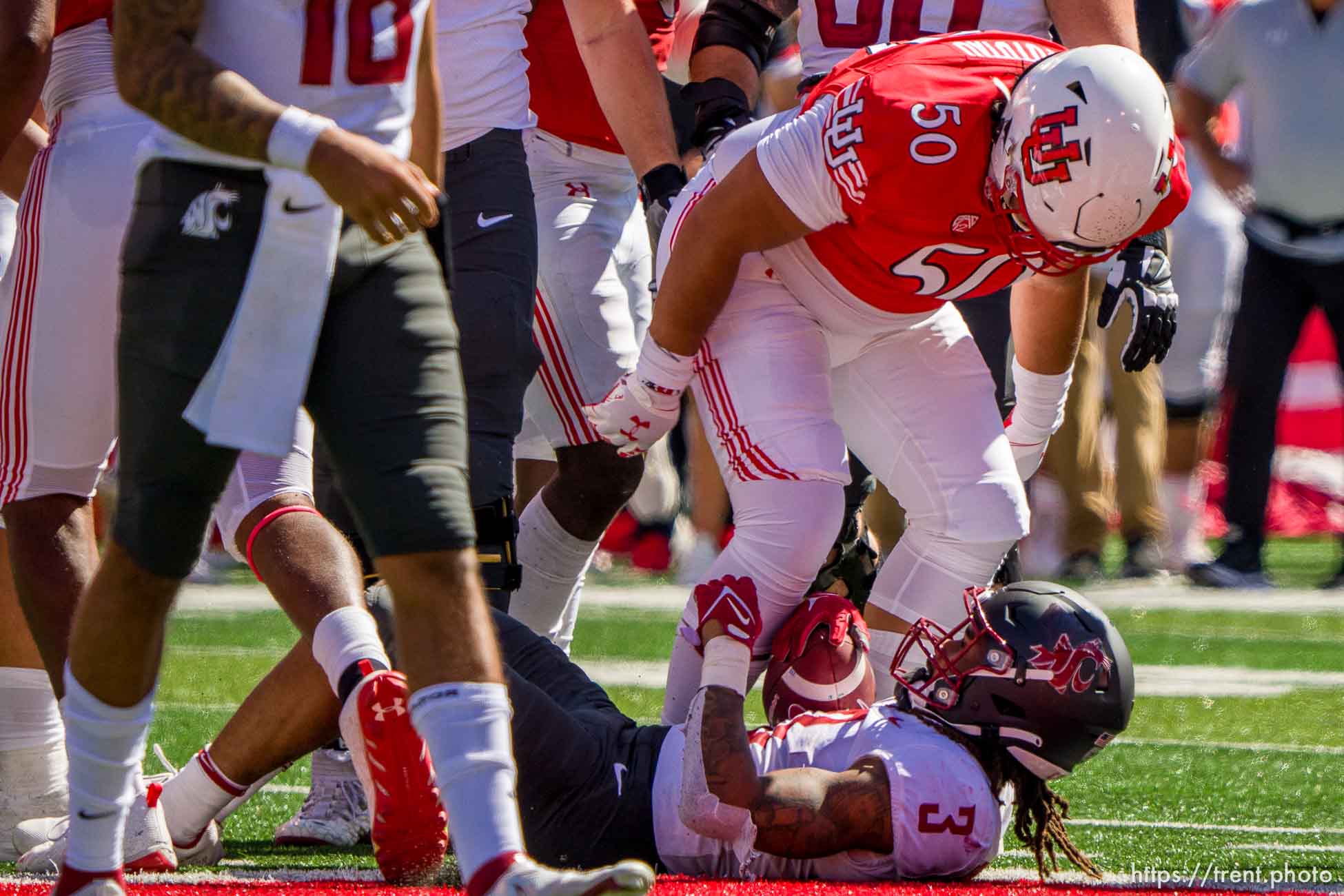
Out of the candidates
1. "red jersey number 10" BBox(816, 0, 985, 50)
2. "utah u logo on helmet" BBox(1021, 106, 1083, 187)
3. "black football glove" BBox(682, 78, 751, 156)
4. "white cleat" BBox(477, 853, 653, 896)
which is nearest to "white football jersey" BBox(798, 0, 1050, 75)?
"red jersey number 10" BBox(816, 0, 985, 50)

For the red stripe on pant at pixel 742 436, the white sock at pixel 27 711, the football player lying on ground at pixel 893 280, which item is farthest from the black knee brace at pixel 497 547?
the white sock at pixel 27 711

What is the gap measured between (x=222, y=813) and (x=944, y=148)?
1649 mm

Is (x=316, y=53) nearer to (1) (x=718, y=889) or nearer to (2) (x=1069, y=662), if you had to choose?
(1) (x=718, y=889)

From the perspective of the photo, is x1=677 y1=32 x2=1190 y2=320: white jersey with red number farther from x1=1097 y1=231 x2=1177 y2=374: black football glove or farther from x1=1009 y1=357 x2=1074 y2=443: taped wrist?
x1=1009 y1=357 x2=1074 y2=443: taped wrist

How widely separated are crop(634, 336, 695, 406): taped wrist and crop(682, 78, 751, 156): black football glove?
0.71 metres

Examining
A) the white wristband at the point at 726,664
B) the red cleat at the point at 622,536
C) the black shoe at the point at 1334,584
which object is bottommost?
the red cleat at the point at 622,536

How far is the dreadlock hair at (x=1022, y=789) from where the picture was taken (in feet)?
10.4

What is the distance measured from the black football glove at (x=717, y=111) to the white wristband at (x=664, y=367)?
71 centimetres

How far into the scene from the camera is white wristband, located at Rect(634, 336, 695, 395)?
3.69m

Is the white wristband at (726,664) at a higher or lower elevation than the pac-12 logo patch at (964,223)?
lower

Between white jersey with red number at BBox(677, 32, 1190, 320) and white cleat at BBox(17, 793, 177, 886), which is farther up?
white jersey with red number at BBox(677, 32, 1190, 320)

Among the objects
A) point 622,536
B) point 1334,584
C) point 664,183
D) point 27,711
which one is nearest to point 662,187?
point 664,183

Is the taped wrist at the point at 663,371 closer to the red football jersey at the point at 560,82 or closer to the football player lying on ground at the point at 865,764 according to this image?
the football player lying on ground at the point at 865,764

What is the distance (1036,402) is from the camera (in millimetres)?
4387
